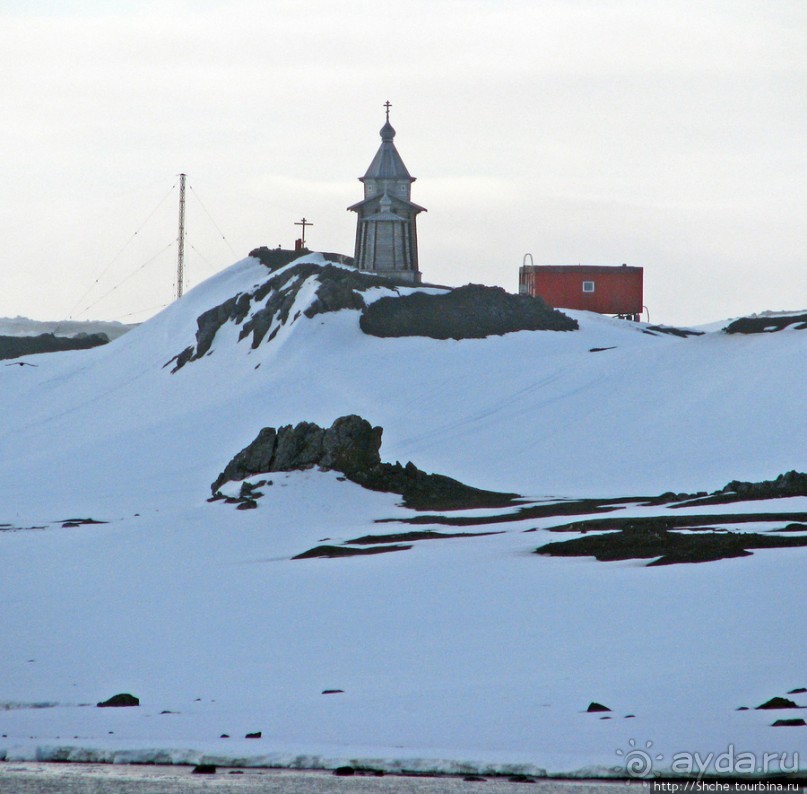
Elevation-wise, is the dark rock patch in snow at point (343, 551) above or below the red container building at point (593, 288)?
below

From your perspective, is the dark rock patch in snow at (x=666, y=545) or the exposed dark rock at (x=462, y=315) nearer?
the dark rock patch in snow at (x=666, y=545)

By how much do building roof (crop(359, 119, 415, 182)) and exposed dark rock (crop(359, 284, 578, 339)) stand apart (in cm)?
1343

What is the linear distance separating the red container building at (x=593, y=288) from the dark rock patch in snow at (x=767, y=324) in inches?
890

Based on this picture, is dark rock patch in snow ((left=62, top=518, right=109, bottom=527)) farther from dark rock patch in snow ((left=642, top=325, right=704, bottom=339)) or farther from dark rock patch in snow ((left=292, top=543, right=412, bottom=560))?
dark rock patch in snow ((left=642, top=325, right=704, bottom=339))

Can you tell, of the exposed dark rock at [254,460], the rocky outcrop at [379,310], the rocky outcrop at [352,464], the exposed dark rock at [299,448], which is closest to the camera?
the rocky outcrop at [352,464]

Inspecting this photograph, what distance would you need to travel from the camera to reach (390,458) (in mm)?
56469

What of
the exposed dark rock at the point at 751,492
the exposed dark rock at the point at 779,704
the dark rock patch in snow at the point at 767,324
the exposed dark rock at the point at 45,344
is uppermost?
the dark rock patch in snow at the point at 767,324

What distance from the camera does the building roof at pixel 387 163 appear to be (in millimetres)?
91688

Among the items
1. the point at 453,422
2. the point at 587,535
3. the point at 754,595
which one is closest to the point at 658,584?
the point at 754,595

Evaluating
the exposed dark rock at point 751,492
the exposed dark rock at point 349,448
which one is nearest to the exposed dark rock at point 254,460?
the exposed dark rock at point 349,448

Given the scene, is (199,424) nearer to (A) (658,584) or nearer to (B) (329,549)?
(B) (329,549)

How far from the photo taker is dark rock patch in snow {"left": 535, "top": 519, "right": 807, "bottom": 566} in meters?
27.8

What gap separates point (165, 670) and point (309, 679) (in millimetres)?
2878

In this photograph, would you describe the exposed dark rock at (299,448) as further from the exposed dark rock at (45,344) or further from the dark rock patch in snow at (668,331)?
the exposed dark rock at (45,344)
